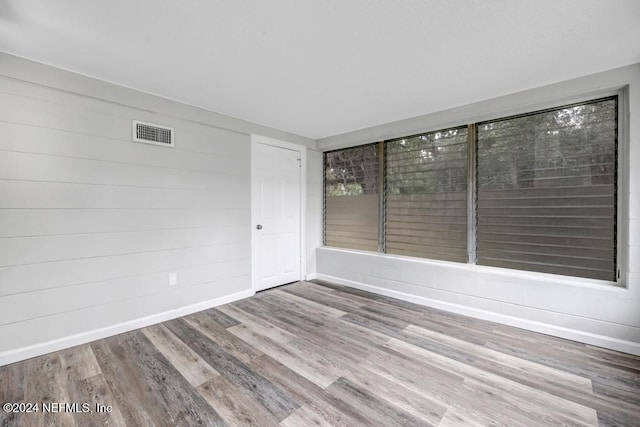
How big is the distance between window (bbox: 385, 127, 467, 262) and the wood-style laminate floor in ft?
3.31

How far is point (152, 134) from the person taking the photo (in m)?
2.91

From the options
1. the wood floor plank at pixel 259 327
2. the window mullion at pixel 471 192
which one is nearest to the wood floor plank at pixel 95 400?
the wood floor plank at pixel 259 327

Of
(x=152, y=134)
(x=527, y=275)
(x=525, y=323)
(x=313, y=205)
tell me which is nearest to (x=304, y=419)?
(x=525, y=323)

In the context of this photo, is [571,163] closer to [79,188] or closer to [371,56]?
[371,56]

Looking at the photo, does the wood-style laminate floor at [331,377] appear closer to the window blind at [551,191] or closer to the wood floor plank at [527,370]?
the wood floor plank at [527,370]

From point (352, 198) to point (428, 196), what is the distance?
4.06ft

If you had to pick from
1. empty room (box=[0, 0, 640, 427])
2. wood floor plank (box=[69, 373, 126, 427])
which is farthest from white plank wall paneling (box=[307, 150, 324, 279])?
wood floor plank (box=[69, 373, 126, 427])

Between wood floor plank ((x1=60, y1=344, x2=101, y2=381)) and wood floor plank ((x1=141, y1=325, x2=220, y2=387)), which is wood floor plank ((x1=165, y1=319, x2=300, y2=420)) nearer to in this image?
wood floor plank ((x1=141, y1=325, x2=220, y2=387))

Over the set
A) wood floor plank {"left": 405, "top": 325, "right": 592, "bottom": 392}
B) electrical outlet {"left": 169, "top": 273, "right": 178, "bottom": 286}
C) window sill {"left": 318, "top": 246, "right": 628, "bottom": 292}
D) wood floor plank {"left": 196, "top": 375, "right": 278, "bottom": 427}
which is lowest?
wood floor plank {"left": 196, "top": 375, "right": 278, "bottom": 427}

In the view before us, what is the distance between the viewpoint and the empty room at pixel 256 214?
1.75 meters

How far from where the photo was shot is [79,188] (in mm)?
2480

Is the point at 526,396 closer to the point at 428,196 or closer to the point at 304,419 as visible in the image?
the point at 304,419

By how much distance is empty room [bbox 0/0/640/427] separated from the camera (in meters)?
1.75

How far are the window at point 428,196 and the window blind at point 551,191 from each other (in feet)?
0.72
